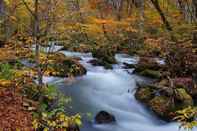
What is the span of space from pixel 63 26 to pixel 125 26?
11.2m

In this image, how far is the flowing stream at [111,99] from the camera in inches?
412

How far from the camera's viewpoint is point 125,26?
19703mm

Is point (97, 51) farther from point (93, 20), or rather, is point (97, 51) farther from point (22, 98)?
point (22, 98)

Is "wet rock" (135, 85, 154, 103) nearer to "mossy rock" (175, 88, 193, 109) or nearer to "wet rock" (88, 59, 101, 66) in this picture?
"mossy rock" (175, 88, 193, 109)

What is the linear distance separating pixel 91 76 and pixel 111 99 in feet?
9.56

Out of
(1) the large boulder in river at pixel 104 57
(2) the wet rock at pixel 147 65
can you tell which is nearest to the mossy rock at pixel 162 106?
(2) the wet rock at pixel 147 65

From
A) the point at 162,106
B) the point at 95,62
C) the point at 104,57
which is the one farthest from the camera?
the point at 104,57

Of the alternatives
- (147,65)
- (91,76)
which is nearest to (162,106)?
(91,76)

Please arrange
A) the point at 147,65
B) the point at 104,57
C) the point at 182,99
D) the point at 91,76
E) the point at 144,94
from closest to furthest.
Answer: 1. the point at 182,99
2. the point at 144,94
3. the point at 91,76
4. the point at 147,65
5. the point at 104,57

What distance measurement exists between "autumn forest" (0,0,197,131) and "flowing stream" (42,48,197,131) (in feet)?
0.09

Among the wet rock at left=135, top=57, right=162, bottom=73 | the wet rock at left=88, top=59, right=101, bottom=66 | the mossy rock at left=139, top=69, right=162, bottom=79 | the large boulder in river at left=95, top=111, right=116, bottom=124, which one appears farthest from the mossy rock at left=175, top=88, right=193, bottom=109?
the wet rock at left=88, top=59, right=101, bottom=66

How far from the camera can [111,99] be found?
12.9 metres

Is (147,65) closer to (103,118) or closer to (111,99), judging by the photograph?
(111,99)

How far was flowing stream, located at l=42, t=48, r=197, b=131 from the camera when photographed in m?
10.5
